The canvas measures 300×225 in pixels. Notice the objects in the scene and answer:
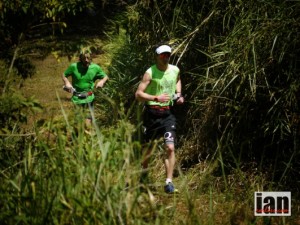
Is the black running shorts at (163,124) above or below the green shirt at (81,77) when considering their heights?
below

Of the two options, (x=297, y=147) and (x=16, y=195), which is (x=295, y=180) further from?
(x=16, y=195)

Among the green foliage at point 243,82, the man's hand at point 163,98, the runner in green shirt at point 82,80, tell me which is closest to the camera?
the green foliage at point 243,82

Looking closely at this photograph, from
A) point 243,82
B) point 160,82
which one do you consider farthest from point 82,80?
point 243,82

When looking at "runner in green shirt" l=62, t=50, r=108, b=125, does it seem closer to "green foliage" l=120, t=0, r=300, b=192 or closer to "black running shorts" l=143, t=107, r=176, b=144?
"green foliage" l=120, t=0, r=300, b=192

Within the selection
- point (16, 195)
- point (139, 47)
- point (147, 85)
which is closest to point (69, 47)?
point (147, 85)

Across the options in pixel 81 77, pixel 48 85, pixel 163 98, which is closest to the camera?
pixel 163 98

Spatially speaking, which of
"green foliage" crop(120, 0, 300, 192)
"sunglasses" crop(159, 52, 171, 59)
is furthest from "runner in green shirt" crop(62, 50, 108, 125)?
"sunglasses" crop(159, 52, 171, 59)

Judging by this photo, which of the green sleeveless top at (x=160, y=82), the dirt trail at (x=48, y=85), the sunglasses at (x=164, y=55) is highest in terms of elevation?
the sunglasses at (x=164, y=55)

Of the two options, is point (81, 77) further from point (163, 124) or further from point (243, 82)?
point (243, 82)

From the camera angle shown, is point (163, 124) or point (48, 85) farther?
point (48, 85)

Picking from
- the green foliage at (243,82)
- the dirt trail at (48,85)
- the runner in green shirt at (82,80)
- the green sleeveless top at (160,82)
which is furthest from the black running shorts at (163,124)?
the dirt trail at (48,85)

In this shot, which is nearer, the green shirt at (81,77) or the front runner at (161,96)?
the front runner at (161,96)

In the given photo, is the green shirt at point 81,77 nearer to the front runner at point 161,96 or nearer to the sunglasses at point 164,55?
the front runner at point 161,96

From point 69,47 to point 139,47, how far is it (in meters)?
3.42
